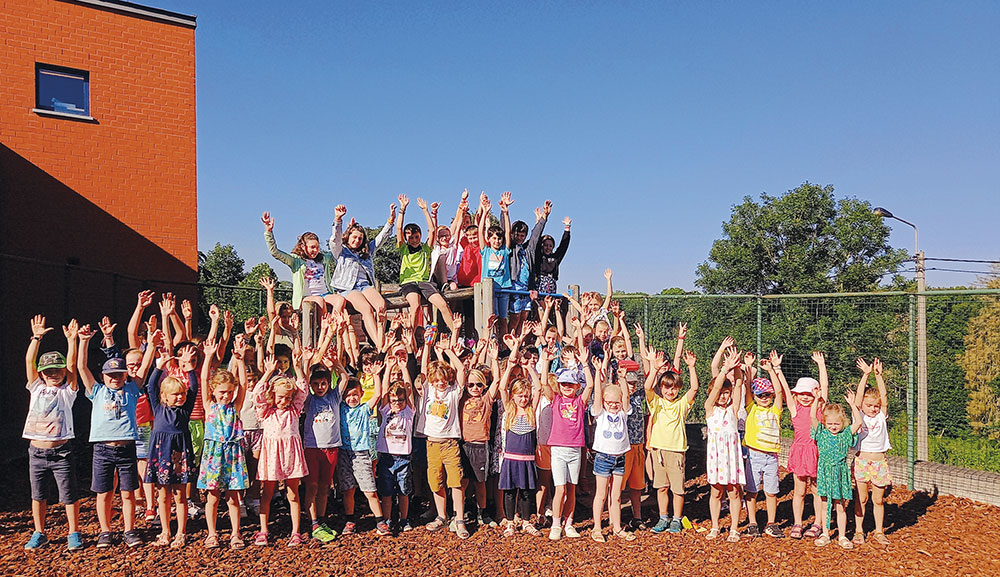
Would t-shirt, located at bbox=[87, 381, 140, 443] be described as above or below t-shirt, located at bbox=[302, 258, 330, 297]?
below

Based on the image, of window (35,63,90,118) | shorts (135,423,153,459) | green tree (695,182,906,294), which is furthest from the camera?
green tree (695,182,906,294)

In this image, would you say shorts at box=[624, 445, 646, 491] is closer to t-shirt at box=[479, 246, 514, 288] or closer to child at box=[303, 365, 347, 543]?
child at box=[303, 365, 347, 543]

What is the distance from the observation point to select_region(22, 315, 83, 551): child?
5.77 meters

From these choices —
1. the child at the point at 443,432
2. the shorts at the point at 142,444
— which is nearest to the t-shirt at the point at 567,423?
the child at the point at 443,432

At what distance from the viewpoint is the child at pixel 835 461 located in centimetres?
622

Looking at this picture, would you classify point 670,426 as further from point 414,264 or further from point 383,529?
point 414,264

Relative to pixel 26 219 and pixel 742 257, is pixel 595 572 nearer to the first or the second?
pixel 26 219

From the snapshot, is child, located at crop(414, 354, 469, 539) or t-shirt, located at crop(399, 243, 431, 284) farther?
t-shirt, located at crop(399, 243, 431, 284)

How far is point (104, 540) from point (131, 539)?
0.20 metres

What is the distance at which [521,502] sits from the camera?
6.55 metres

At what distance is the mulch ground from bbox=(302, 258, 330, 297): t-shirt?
9.87 ft

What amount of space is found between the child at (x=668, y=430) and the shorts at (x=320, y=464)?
298 cm

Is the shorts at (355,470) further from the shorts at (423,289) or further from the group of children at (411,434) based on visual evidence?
the shorts at (423,289)

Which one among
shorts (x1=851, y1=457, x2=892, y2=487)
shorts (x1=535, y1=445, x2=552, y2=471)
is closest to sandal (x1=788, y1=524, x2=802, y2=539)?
shorts (x1=851, y1=457, x2=892, y2=487)
